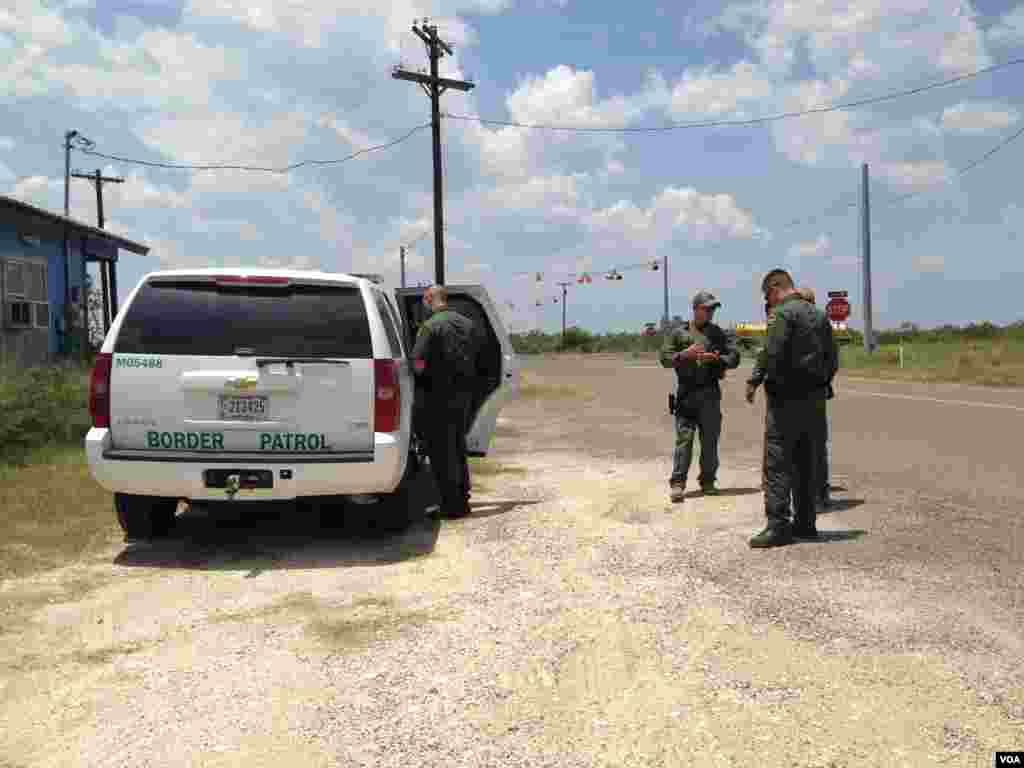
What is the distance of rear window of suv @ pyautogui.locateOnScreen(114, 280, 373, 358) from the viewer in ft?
19.4

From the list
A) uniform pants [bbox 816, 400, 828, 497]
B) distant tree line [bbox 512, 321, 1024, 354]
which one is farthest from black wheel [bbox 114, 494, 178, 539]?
distant tree line [bbox 512, 321, 1024, 354]

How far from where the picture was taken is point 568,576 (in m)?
5.45

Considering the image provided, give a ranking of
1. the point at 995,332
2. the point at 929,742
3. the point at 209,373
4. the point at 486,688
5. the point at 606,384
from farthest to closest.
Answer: the point at 995,332 → the point at 606,384 → the point at 209,373 → the point at 486,688 → the point at 929,742

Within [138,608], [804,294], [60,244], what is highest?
[60,244]

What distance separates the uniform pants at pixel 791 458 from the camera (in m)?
5.97

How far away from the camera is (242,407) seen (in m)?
5.89

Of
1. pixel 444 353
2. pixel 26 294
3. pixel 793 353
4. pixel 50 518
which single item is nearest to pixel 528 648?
pixel 793 353

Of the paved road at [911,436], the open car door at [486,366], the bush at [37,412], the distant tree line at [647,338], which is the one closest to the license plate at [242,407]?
the open car door at [486,366]

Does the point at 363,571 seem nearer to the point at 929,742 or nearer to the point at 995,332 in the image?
the point at 929,742

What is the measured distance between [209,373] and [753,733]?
4.06m

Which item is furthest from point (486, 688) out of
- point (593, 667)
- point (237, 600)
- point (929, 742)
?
point (237, 600)

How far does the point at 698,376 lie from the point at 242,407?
3.82 meters

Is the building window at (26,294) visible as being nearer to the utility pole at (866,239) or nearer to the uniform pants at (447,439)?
the uniform pants at (447,439)

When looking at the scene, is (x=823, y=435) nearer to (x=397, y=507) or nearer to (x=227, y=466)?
(x=397, y=507)
